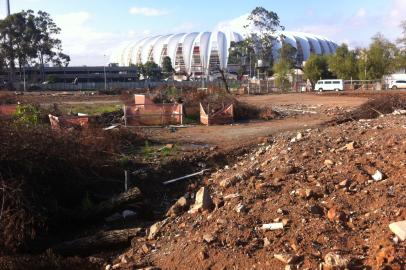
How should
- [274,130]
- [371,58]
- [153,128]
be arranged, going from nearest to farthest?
1. [274,130]
2. [153,128]
3. [371,58]

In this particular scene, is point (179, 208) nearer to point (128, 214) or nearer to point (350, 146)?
point (128, 214)

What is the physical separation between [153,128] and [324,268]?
13304 millimetres

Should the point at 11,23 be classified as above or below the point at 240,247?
above

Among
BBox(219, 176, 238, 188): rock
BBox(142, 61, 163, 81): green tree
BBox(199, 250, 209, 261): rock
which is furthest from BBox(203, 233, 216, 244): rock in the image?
BBox(142, 61, 163, 81): green tree

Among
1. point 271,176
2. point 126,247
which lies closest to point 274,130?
point 271,176

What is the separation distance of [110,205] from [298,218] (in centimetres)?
352

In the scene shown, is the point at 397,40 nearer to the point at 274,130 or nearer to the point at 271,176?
the point at 274,130

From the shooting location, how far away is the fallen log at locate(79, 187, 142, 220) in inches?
340

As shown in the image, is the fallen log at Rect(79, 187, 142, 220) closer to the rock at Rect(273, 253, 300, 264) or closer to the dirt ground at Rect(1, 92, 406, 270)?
the dirt ground at Rect(1, 92, 406, 270)

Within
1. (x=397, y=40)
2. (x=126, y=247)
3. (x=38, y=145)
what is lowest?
(x=126, y=247)

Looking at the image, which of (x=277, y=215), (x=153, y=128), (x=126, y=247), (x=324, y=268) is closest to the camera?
(x=324, y=268)

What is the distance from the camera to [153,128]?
18188mm

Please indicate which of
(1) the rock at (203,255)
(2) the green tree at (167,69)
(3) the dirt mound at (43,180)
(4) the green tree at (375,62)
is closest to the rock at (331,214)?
(1) the rock at (203,255)

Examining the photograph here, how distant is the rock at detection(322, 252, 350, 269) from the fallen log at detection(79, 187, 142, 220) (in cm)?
418
